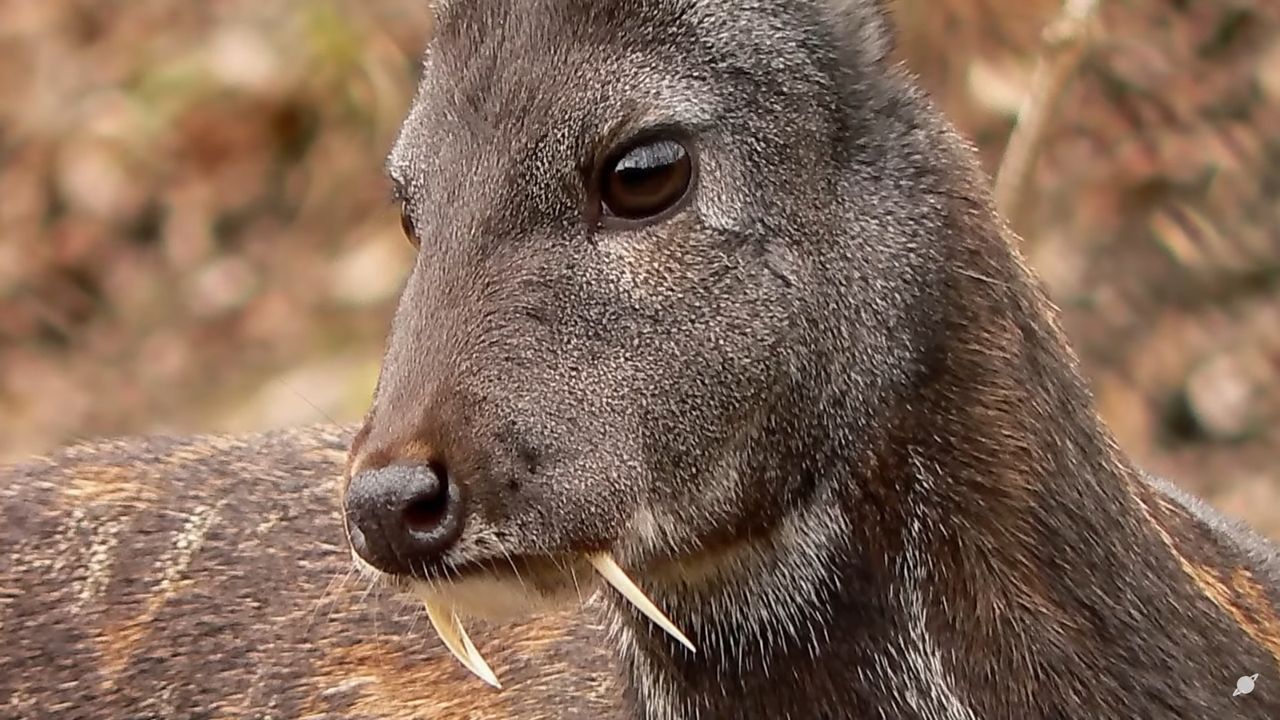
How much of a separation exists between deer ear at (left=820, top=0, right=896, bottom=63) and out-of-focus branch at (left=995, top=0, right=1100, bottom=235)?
2.04m

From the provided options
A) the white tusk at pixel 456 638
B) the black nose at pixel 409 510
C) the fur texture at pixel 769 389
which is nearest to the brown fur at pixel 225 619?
the white tusk at pixel 456 638

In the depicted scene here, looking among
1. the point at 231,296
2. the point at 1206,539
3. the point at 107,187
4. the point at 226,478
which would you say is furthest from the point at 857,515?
the point at 107,187

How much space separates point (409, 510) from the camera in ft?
9.20

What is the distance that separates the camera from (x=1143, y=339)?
25.9 ft

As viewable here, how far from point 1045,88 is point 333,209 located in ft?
18.1

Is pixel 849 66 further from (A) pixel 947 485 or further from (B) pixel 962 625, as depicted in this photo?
(B) pixel 962 625

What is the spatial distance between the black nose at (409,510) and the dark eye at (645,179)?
0.54 meters

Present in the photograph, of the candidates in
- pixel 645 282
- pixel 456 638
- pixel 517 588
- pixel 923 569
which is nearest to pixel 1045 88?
A: pixel 923 569

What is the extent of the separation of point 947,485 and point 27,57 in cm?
952

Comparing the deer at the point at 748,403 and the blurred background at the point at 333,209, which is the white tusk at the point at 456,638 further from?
the blurred background at the point at 333,209

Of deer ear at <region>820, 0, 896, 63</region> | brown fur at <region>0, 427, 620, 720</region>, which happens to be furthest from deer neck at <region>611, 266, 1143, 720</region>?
brown fur at <region>0, 427, 620, 720</region>

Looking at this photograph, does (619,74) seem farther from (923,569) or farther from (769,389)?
(923,569)

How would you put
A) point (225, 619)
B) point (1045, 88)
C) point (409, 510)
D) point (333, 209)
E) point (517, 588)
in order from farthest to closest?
point (333, 209) < point (1045, 88) < point (225, 619) < point (517, 588) < point (409, 510)

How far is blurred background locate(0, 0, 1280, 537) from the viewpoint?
791 cm
